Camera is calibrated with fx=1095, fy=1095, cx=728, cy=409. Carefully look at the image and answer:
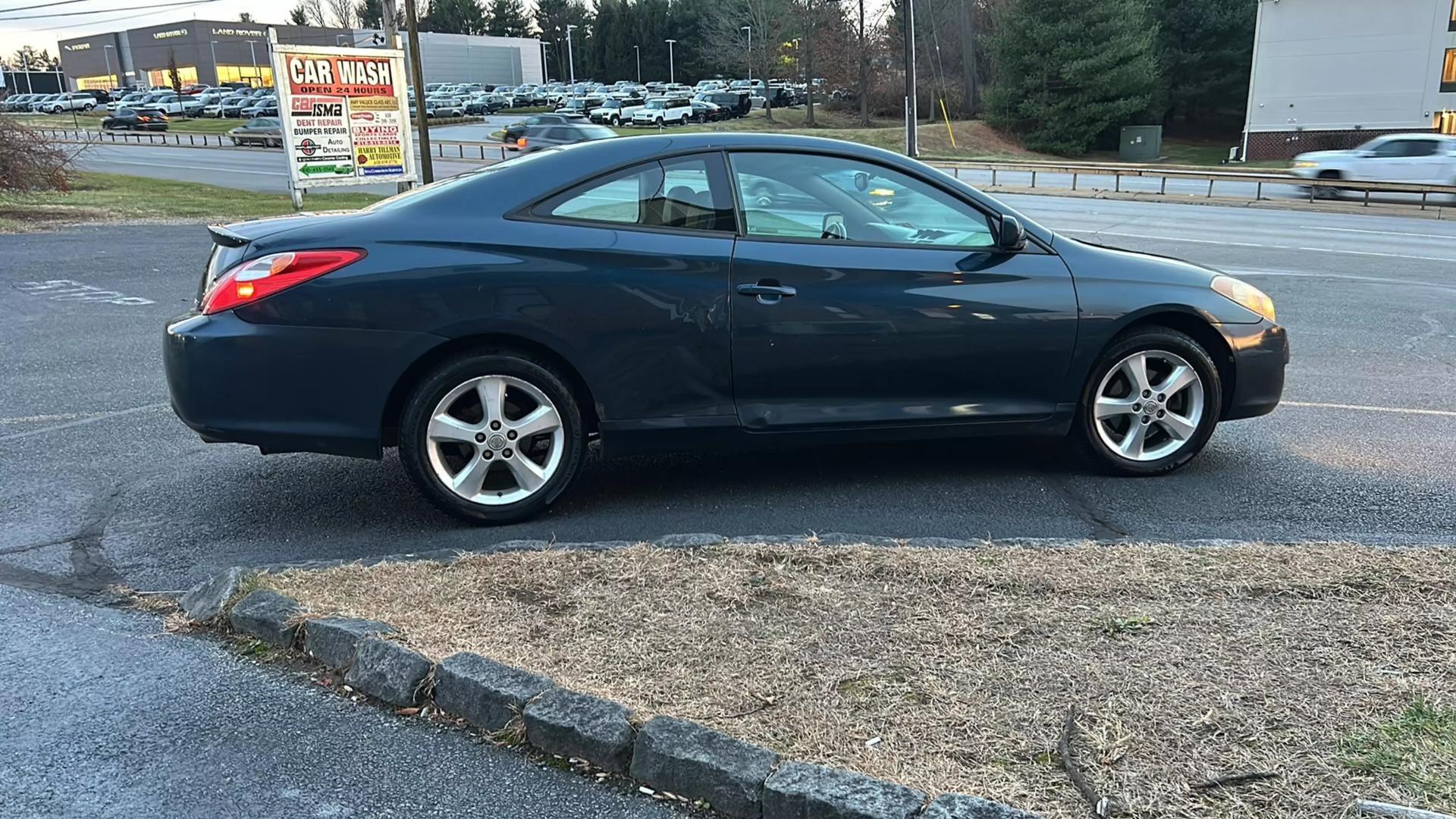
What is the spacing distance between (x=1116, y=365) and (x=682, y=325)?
207cm

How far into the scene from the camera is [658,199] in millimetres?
4672

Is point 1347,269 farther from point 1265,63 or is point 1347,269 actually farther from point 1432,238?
point 1265,63

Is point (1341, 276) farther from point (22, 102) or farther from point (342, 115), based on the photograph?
point (22, 102)

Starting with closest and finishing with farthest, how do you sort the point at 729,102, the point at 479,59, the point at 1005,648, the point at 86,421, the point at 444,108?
the point at 1005,648, the point at 86,421, the point at 729,102, the point at 444,108, the point at 479,59

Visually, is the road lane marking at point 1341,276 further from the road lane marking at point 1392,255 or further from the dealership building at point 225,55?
the dealership building at point 225,55

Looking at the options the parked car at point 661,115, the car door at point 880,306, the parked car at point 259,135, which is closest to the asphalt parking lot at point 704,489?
the car door at point 880,306

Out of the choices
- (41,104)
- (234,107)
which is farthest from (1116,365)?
(41,104)

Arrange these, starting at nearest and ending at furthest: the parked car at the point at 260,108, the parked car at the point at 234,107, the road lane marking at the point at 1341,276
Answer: the road lane marking at the point at 1341,276 < the parked car at the point at 260,108 < the parked car at the point at 234,107

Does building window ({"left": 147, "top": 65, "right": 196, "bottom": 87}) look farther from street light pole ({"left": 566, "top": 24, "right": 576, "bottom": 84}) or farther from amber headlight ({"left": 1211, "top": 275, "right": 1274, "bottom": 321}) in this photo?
amber headlight ({"left": 1211, "top": 275, "right": 1274, "bottom": 321})

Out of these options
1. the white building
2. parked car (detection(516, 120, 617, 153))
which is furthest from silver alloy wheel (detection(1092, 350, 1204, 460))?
the white building

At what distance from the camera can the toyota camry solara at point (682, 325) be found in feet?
14.1

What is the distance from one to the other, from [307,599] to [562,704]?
3.85 feet

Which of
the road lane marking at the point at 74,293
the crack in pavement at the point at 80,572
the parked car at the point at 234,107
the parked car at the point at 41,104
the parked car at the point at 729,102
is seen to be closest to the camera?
the crack in pavement at the point at 80,572

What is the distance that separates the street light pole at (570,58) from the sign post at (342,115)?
9409 cm
